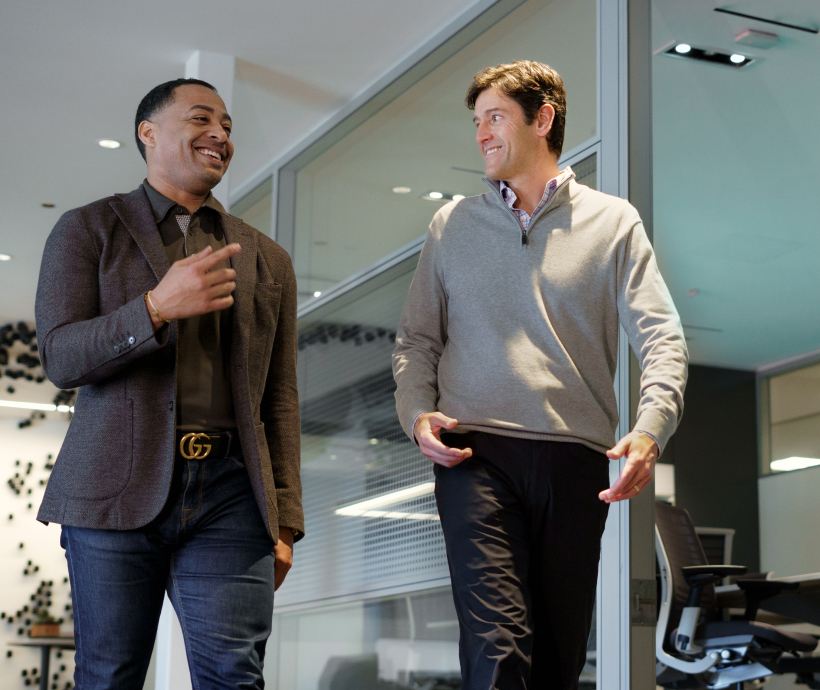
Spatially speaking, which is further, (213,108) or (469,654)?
(213,108)

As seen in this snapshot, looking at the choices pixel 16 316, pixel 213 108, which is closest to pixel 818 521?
pixel 213 108

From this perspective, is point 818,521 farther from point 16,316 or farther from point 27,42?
point 16,316

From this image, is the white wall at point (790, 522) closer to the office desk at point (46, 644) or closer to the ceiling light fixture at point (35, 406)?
the office desk at point (46, 644)

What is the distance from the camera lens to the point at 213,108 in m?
2.20

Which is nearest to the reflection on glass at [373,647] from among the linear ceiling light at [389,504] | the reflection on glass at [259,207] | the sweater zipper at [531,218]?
the linear ceiling light at [389,504]

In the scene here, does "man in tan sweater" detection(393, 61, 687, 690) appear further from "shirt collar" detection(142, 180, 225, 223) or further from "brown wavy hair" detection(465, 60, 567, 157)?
"shirt collar" detection(142, 180, 225, 223)

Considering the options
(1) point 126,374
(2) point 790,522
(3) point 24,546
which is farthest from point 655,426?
(3) point 24,546

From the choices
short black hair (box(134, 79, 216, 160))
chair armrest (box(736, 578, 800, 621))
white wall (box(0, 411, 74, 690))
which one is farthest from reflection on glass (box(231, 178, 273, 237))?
white wall (box(0, 411, 74, 690))

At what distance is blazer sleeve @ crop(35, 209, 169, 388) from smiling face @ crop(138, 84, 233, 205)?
189mm

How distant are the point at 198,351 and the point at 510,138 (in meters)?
0.73

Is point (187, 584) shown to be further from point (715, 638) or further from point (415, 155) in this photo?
point (715, 638)

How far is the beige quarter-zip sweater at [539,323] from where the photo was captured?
207 cm

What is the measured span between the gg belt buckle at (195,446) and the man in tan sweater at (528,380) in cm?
36

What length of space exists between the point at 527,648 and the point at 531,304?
59 cm
